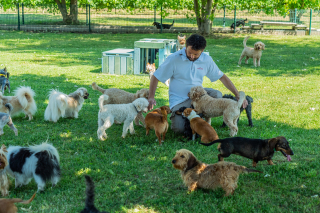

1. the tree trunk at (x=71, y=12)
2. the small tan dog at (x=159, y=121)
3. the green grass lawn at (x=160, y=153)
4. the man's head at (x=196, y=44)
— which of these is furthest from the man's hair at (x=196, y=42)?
the tree trunk at (x=71, y=12)

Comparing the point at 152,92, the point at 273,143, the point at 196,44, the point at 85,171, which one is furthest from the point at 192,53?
the point at 85,171

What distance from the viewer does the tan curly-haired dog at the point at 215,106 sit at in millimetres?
5938

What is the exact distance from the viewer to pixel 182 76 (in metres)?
6.07

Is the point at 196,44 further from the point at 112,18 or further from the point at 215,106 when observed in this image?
the point at 112,18

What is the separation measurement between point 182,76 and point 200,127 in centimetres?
119

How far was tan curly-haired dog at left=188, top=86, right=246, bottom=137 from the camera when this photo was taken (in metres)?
5.94

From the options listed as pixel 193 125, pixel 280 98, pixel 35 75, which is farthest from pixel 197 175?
pixel 35 75

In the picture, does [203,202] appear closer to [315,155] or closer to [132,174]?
[132,174]

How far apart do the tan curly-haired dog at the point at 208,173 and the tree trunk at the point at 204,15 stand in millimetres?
21390

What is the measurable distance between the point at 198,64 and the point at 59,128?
3152mm

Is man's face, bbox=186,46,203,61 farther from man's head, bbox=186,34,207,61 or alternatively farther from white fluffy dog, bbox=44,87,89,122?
white fluffy dog, bbox=44,87,89,122

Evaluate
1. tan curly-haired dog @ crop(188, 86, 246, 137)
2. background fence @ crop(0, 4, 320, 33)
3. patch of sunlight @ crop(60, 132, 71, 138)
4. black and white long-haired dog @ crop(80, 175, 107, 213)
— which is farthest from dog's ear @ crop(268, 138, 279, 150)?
background fence @ crop(0, 4, 320, 33)

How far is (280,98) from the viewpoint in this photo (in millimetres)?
9078

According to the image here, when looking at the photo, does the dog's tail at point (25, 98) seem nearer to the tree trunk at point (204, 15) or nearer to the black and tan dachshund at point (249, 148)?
the black and tan dachshund at point (249, 148)
